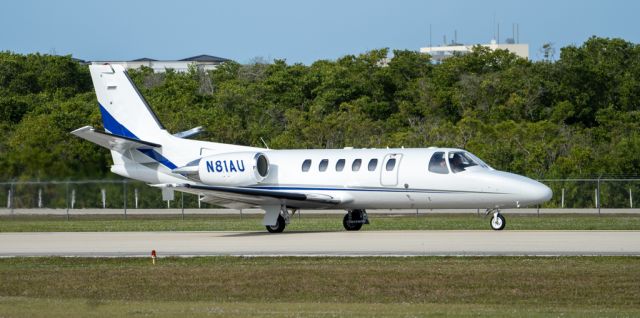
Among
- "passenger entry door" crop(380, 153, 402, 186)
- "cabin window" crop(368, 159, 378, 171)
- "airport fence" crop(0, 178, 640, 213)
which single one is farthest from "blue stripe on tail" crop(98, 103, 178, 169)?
Answer: "passenger entry door" crop(380, 153, 402, 186)

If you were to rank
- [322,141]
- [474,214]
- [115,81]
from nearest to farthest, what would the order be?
[115,81] → [474,214] → [322,141]

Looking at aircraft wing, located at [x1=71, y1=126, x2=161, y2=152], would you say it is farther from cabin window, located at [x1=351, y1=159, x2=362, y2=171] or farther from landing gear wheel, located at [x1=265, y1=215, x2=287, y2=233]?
cabin window, located at [x1=351, y1=159, x2=362, y2=171]

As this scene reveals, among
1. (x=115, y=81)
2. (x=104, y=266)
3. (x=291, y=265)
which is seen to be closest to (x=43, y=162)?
(x=115, y=81)

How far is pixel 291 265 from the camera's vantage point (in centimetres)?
2344

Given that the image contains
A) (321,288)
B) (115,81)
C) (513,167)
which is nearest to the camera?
(321,288)

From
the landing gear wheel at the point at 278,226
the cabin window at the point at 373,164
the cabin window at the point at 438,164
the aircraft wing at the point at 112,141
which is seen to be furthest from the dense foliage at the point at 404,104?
the cabin window at the point at 438,164

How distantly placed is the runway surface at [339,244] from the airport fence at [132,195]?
11.4 meters

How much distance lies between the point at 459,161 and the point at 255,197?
6164 millimetres

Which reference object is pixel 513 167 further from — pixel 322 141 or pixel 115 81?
pixel 115 81

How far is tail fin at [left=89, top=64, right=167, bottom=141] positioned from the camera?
37.4 meters

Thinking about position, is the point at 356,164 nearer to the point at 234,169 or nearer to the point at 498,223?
the point at 234,169

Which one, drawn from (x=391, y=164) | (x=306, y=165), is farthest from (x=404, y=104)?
(x=391, y=164)

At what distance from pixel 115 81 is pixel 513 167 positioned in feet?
86.1

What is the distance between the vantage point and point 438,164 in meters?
33.2
